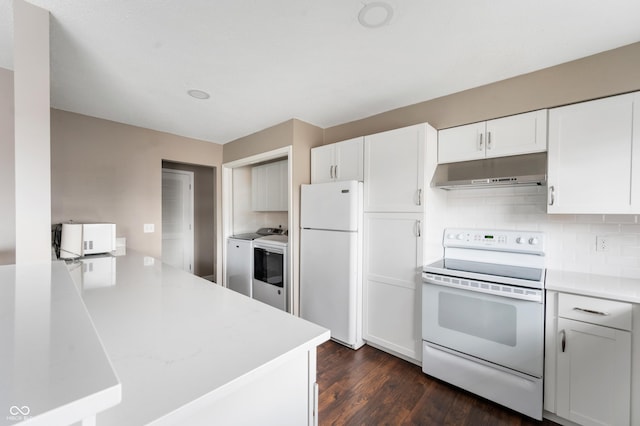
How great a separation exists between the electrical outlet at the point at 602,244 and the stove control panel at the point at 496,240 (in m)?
0.30

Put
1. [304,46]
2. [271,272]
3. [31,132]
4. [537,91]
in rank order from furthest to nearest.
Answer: [271,272], [537,91], [304,46], [31,132]

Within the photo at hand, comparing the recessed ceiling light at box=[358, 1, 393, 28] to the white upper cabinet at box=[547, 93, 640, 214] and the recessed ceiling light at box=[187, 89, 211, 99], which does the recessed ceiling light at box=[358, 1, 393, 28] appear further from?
the recessed ceiling light at box=[187, 89, 211, 99]

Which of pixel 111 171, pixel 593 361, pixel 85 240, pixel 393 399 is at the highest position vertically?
pixel 111 171

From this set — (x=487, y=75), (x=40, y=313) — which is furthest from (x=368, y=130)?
(x=40, y=313)

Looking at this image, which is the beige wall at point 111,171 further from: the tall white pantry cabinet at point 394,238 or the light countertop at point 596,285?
the light countertop at point 596,285

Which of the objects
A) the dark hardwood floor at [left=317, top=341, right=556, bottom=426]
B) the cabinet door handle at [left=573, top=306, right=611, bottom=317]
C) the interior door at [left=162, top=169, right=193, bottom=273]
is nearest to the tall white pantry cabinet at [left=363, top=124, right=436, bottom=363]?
the dark hardwood floor at [left=317, top=341, right=556, bottom=426]

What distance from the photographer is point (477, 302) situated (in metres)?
1.87

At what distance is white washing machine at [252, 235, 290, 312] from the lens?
9.75 ft

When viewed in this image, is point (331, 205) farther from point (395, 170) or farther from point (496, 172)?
point (496, 172)

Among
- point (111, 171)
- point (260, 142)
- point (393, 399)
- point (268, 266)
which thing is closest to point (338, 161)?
point (260, 142)

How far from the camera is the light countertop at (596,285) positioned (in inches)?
57.5

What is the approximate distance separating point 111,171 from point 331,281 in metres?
2.66

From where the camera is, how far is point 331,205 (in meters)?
2.62

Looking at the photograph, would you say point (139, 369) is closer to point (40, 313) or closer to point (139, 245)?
point (40, 313)
